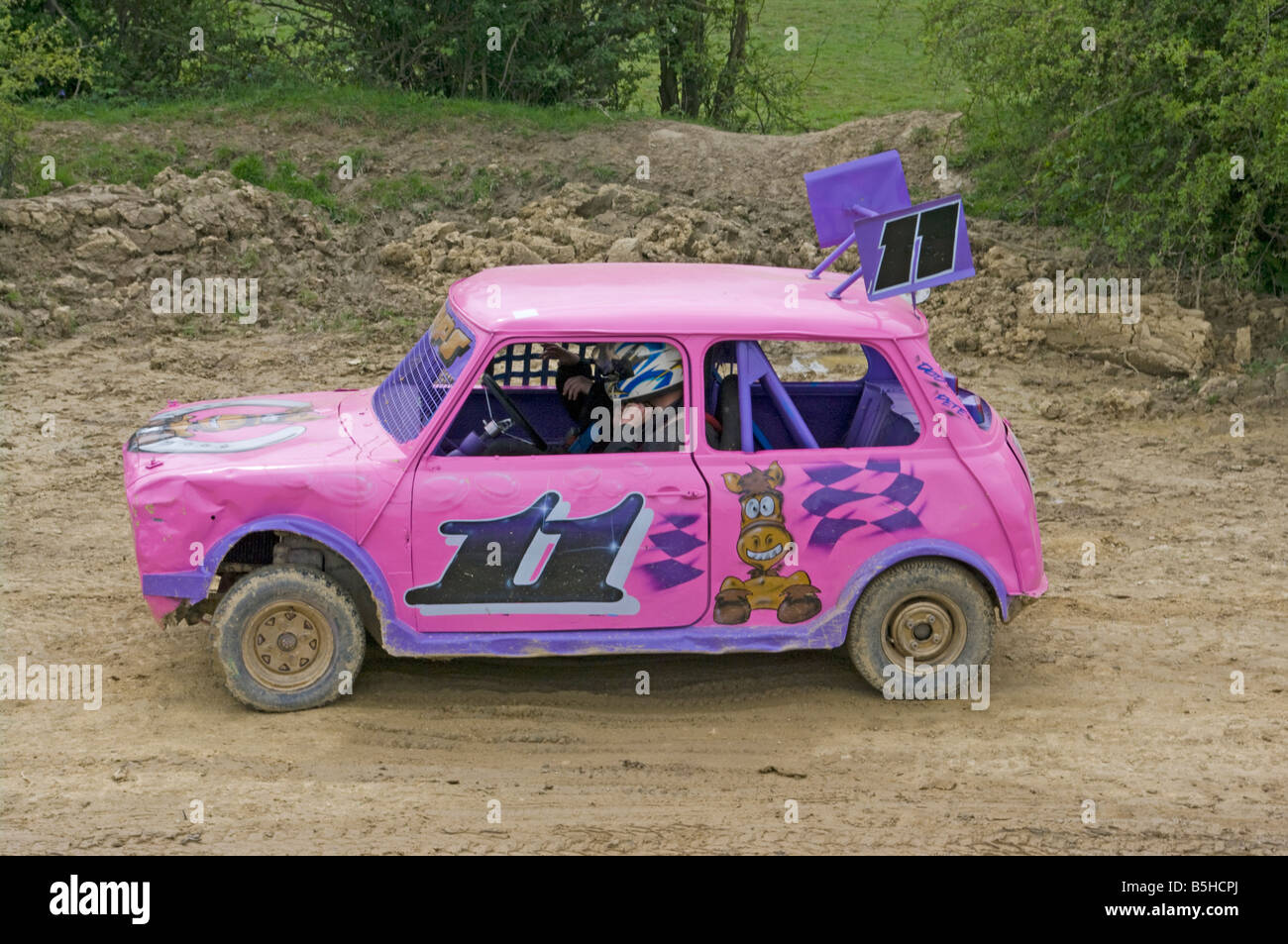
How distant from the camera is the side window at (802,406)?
21.1 feet

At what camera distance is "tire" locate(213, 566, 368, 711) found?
20.4 ft

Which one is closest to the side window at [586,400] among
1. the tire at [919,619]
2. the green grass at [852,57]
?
the tire at [919,619]

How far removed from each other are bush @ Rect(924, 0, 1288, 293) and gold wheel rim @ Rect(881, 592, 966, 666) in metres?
5.88

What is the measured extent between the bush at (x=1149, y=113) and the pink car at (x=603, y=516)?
580 centimetres

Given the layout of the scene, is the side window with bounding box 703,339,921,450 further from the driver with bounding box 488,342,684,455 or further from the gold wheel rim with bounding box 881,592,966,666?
the gold wheel rim with bounding box 881,592,966,666

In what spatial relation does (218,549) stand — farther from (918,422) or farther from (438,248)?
(438,248)

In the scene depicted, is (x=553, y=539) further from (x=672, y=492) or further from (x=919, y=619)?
(x=919, y=619)

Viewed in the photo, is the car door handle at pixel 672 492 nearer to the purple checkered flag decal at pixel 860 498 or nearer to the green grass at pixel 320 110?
the purple checkered flag decal at pixel 860 498

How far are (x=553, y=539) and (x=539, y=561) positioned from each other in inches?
4.6

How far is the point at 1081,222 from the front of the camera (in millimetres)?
12930

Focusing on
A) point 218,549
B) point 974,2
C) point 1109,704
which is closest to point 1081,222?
point 974,2

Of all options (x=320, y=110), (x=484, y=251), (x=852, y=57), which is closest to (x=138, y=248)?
(x=484, y=251)

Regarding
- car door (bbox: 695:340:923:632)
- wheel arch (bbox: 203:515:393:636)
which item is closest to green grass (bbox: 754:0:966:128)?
car door (bbox: 695:340:923:632)

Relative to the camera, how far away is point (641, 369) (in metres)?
6.46
